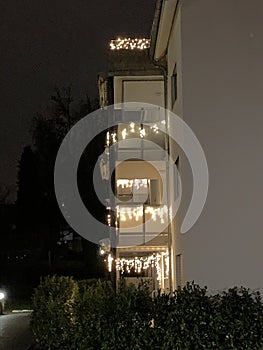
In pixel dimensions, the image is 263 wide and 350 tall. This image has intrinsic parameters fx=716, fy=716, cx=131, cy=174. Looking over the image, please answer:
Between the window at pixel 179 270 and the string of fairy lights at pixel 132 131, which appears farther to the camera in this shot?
the string of fairy lights at pixel 132 131

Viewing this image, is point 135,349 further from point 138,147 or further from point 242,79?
point 138,147

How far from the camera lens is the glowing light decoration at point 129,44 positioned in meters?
18.6

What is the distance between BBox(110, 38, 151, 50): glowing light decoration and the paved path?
323 inches

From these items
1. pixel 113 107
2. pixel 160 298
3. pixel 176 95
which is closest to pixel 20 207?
pixel 113 107

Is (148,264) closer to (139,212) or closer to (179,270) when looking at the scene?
(139,212)

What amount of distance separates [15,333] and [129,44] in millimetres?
10089

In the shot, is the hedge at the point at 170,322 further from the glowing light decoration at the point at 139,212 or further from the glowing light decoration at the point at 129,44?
the glowing light decoration at the point at 129,44

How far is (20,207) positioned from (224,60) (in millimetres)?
35879

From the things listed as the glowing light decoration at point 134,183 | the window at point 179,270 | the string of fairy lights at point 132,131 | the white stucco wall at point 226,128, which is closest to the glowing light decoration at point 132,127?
the string of fairy lights at point 132,131

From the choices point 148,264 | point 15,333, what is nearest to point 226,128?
point 148,264

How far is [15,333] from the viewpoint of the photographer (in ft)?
74.9

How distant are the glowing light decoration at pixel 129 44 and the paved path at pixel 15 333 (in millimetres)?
8203

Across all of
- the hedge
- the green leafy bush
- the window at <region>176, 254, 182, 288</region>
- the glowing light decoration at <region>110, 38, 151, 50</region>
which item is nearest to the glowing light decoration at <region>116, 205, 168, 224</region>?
the window at <region>176, 254, 182, 288</region>

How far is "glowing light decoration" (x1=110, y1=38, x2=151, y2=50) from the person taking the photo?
18594mm
